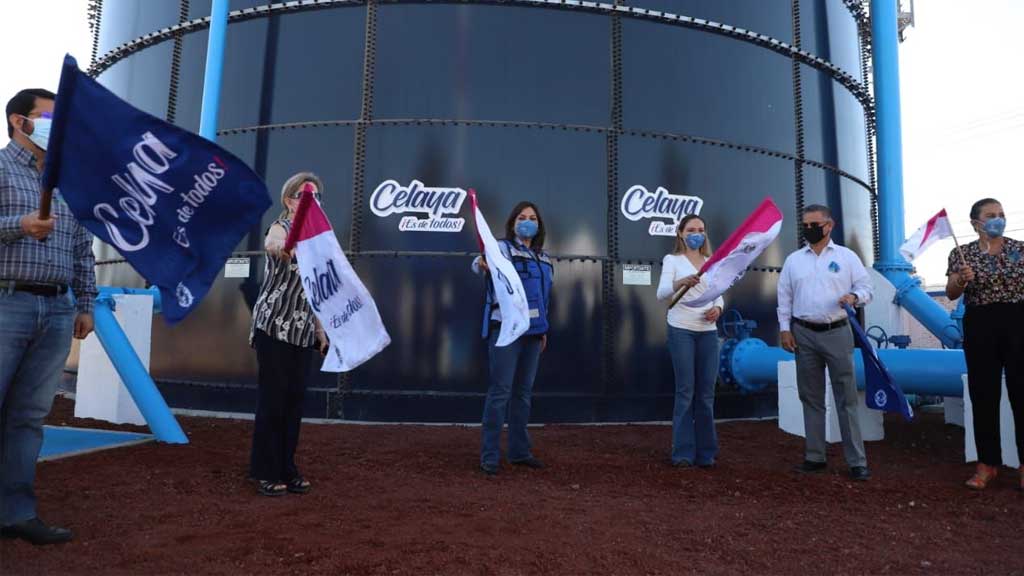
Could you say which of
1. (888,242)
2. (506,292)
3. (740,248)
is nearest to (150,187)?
(506,292)

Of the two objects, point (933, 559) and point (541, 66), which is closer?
point (933, 559)

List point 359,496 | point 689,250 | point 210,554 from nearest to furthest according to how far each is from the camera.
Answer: point 210,554
point 359,496
point 689,250

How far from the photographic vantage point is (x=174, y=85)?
769 cm

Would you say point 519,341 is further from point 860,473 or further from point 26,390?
point 26,390

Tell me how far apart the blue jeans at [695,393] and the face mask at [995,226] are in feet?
5.89

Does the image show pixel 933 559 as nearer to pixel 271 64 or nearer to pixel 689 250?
pixel 689 250

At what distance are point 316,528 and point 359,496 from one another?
655 millimetres

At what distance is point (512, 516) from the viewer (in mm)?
3311

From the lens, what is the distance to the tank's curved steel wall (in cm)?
654

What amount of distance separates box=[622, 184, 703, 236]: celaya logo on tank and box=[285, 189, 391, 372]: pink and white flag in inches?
150

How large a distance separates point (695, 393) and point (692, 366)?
216 mm

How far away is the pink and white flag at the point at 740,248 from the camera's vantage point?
447 centimetres

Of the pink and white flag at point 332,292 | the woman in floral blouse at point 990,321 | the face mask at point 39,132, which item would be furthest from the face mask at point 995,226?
the face mask at point 39,132

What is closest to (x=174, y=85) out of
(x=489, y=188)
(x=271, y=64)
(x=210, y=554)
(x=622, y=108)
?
(x=271, y=64)
